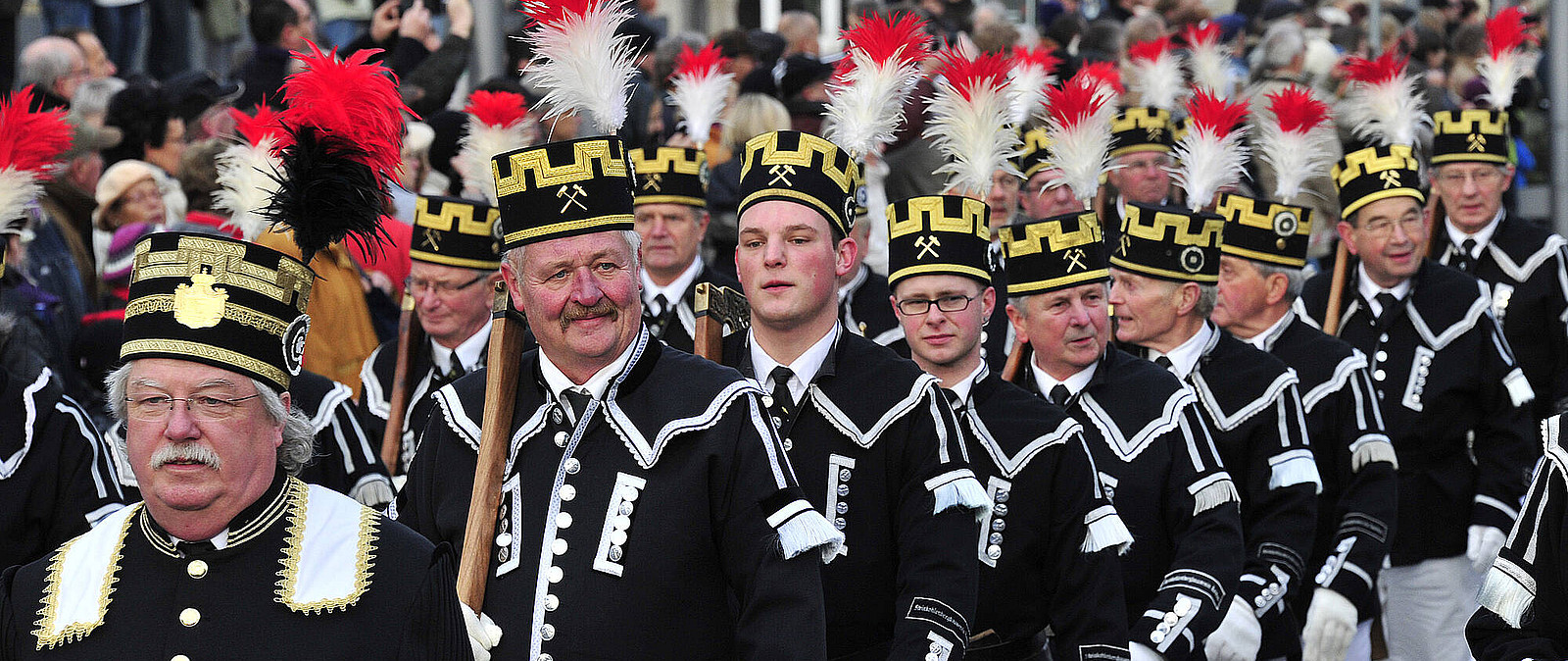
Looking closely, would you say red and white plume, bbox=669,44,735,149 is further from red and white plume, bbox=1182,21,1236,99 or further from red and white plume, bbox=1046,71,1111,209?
red and white plume, bbox=1182,21,1236,99

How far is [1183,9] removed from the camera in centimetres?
1477

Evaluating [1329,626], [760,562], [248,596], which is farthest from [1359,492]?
[248,596]

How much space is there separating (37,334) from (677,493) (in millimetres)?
3706

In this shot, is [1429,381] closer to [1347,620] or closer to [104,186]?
[1347,620]

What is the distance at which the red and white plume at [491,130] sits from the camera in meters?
7.09

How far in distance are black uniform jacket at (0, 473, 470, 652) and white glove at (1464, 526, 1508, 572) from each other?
5.35m

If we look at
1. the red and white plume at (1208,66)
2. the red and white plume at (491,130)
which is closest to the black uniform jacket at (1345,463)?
the red and white plume at (491,130)

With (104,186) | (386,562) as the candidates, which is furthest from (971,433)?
(104,186)

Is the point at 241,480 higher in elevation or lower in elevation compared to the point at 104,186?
lower

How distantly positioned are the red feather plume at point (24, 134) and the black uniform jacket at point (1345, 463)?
426cm

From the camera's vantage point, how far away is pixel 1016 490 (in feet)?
17.6

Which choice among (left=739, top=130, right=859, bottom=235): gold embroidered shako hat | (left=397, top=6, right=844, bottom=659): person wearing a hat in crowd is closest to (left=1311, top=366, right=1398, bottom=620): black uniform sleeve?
(left=739, top=130, right=859, bottom=235): gold embroidered shako hat

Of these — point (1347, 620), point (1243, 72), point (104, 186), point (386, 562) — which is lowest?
point (1347, 620)

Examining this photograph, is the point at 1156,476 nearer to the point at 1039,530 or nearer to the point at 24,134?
the point at 1039,530
